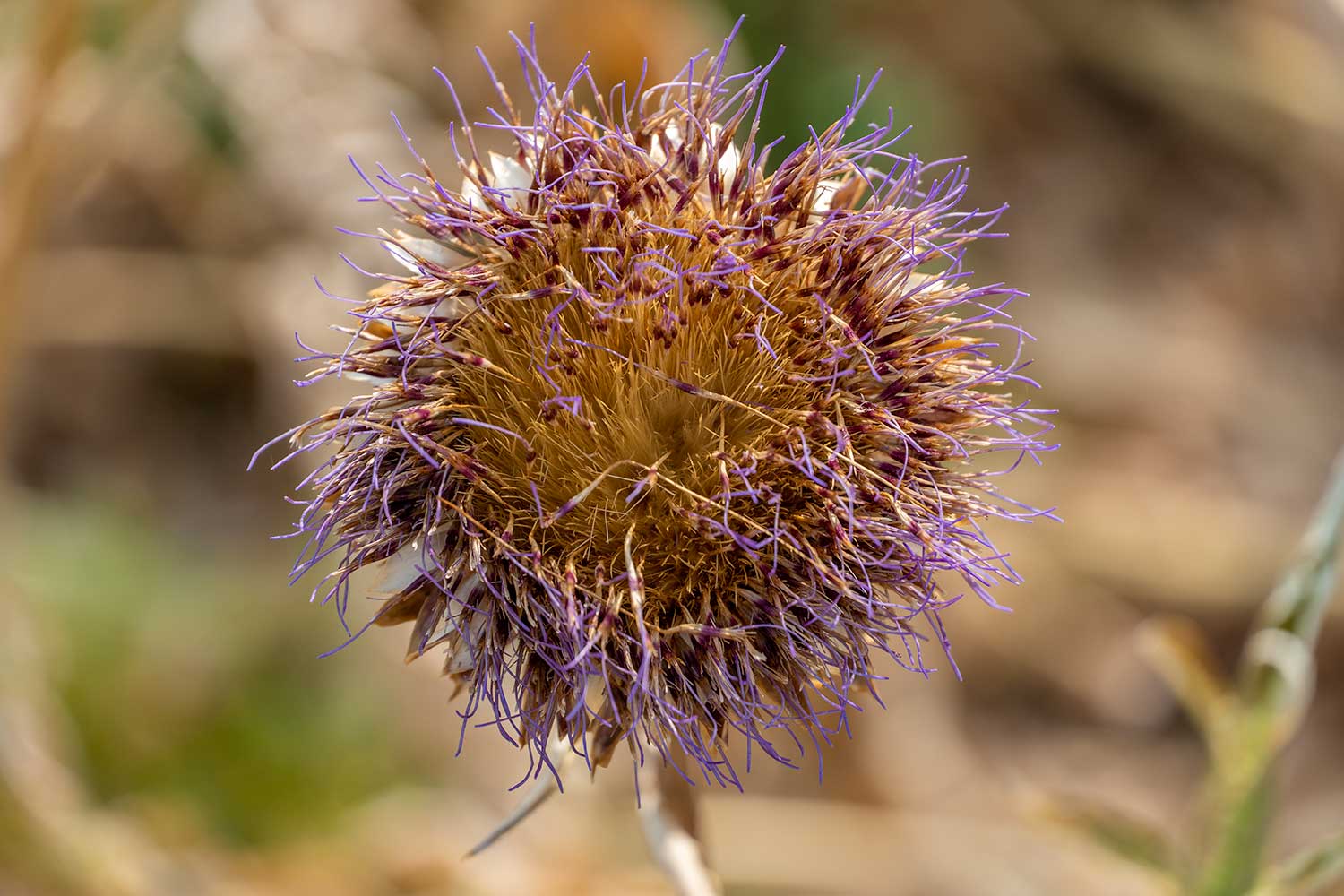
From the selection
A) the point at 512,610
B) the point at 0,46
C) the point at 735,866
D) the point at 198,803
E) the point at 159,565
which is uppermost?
the point at 0,46

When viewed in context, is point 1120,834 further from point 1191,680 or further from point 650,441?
point 650,441

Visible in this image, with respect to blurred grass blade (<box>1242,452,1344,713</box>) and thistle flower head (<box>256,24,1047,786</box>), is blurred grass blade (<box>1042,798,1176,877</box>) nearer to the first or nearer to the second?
blurred grass blade (<box>1242,452,1344,713</box>)

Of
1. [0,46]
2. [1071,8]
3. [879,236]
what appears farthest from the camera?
[1071,8]

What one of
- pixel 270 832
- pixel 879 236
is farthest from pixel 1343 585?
pixel 270 832

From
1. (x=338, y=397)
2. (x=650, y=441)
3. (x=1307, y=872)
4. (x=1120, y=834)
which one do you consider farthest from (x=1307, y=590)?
(x=338, y=397)

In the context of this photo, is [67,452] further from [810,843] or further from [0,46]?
[810,843]

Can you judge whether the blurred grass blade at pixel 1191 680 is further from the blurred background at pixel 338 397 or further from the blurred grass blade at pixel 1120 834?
the blurred background at pixel 338 397

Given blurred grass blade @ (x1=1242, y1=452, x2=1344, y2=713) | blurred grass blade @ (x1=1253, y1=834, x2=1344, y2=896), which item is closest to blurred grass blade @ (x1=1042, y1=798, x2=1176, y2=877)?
blurred grass blade @ (x1=1253, y1=834, x2=1344, y2=896)
